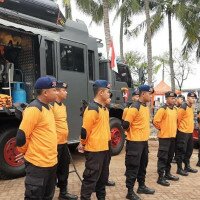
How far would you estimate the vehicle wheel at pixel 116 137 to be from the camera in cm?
984

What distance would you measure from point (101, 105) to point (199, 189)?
2698mm

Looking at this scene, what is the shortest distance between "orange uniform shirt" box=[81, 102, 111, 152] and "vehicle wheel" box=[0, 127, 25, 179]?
2384mm

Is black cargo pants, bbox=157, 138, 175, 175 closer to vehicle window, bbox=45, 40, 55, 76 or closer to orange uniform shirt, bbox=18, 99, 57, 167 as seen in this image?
vehicle window, bbox=45, 40, 55, 76

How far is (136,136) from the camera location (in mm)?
6137

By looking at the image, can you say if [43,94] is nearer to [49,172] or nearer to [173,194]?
[49,172]

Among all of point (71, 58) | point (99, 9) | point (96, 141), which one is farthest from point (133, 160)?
point (99, 9)

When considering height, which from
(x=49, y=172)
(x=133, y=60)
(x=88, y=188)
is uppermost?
(x=133, y=60)

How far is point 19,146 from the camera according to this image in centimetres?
408

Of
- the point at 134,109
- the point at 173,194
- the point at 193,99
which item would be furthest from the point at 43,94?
the point at 193,99

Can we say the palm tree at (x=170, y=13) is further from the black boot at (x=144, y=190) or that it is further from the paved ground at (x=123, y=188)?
the black boot at (x=144, y=190)

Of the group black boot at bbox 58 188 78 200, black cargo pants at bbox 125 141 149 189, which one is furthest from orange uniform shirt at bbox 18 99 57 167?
black cargo pants at bbox 125 141 149 189

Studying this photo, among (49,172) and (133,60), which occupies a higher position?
(133,60)

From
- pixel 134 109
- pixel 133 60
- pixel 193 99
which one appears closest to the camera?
pixel 134 109

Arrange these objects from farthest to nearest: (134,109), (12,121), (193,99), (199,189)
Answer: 1. (193,99)
2. (12,121)
3. (199,189)
4. (134,109)
